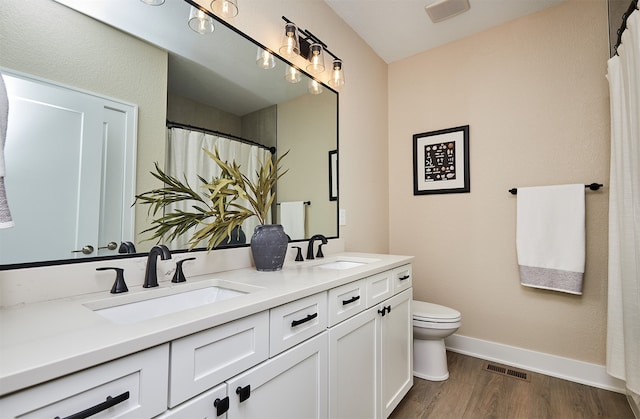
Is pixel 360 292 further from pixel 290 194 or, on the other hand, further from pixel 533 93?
pixel 533 93

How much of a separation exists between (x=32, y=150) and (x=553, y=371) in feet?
10.0

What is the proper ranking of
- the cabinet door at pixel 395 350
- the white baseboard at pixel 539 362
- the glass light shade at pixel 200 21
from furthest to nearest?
1. the white baseboard at pixel 539 362
2. the cabinet door at pixel 395 350
3. the glass light shade at pixel 200 21

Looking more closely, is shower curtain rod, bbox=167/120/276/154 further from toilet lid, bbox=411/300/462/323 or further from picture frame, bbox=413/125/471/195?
picture frame, bbox=413/125/471/195

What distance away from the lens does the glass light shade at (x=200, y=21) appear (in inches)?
50.4

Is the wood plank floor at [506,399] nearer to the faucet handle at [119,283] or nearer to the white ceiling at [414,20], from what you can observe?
the faucet handle at [119,283]

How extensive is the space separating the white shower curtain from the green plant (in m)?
1.78

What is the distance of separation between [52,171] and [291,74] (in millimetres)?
1313

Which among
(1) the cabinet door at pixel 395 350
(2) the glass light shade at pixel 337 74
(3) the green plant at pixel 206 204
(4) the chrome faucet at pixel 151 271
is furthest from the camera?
(2) the glass light shade at pixel 337 74

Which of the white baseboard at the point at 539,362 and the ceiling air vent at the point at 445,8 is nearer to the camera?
the white baseboard at the point at 539,362

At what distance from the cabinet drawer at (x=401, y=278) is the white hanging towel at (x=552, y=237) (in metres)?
0.98

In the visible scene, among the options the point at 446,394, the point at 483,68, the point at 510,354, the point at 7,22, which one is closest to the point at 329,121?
the point at 483,68

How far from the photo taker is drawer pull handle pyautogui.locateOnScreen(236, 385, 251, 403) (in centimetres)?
77

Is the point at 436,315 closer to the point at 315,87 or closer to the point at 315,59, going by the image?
the point at 315,87

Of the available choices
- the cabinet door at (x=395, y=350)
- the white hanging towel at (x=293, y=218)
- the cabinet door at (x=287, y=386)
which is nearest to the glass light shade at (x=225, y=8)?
the white hanging towel at (x=293, y=218)
